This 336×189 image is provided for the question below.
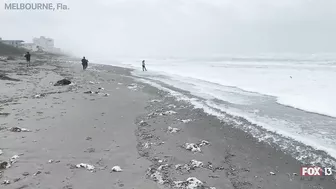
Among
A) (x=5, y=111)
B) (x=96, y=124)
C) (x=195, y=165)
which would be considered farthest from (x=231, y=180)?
(x=5, y=111)

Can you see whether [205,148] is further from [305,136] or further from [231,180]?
[305,136]

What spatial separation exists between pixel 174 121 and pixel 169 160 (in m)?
4.10

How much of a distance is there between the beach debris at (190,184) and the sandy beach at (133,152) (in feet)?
0.07

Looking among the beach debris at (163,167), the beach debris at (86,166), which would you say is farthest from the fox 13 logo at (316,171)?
the beach debris at (86,166)

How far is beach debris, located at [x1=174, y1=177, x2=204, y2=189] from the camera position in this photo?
19.9 feet

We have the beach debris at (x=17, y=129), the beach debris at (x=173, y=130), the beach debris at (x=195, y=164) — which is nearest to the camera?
the beach debris at (x=195, y=164)

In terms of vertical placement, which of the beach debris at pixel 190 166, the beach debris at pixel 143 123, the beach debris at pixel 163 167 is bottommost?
the beach debris at pixel 163 167

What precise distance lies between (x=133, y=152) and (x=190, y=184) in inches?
90.3

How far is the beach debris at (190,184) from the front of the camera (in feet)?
19.9

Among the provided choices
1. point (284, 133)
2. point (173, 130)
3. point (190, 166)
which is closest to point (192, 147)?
point (190, 166)

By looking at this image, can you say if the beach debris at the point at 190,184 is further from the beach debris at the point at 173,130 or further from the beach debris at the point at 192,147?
the beach debris at the point at 173,130

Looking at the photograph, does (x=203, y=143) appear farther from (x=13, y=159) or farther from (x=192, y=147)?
(x=13, y=159)

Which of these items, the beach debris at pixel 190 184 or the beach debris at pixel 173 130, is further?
the beach debris at pixel 173 130

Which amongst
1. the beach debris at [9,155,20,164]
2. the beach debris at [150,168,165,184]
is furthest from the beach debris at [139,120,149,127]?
the beach debris at [9,155,20,164]
